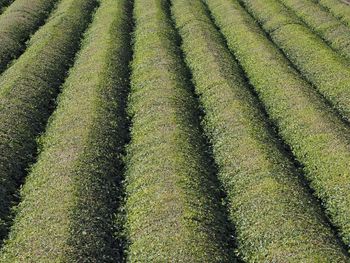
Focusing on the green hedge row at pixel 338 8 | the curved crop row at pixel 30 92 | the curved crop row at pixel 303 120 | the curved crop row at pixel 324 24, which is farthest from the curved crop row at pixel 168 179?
the green hedge row at pixel 338 8

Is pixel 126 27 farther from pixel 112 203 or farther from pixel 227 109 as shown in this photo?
pixel 112 203

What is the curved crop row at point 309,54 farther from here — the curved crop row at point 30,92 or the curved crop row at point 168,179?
the curved crop row at point 30,92

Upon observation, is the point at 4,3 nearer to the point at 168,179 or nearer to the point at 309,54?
the point at 309,54

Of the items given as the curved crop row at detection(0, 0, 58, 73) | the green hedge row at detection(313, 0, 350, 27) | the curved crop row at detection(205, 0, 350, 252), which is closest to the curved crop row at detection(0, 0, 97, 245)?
the curved crop row at detection(0, 0, 58, 73)

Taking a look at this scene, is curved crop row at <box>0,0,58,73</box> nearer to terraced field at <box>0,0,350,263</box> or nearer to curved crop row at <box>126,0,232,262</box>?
terraced field at <box>0,0,350,263</box>

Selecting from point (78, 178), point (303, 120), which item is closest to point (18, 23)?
point (78, 178)
